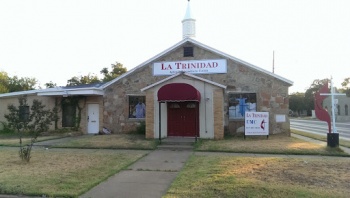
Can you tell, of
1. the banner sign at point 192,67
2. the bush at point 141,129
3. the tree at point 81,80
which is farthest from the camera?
the tree at point 81,80

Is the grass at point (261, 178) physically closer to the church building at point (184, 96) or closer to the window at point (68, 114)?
the church building at point (184, 96)

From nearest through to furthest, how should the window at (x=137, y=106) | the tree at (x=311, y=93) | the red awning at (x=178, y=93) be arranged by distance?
the red awning at (x=178, y=93)
the window at (x=137, y=106)
the tree at (x=311, y=93)

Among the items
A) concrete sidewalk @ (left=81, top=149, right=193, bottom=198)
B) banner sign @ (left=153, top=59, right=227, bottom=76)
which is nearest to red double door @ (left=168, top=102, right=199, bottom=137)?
banner sign @ (left=153, top=59, right=227, bottom=76)

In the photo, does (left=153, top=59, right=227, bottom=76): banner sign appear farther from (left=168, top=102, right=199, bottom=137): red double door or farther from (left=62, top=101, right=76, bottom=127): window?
(left=62, top=101, right=76, bottom=127): window

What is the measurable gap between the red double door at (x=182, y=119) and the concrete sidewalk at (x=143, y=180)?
16.8ft

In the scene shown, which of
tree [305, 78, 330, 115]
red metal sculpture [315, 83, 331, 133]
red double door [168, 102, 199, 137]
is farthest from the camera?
tree [305, 78, 330, 115]

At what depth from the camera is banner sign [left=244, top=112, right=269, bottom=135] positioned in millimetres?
16175

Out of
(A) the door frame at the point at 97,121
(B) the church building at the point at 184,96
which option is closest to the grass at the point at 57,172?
(B) the church building at the point at 184,96

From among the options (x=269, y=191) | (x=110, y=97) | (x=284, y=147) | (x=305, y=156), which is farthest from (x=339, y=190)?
(x=110, y=97)

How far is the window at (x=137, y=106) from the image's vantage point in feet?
62.7

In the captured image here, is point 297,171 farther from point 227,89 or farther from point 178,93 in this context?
point 227,89

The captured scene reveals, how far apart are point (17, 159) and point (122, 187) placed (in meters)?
5.65

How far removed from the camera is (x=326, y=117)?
13.5 meters

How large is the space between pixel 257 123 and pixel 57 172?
11491mm
